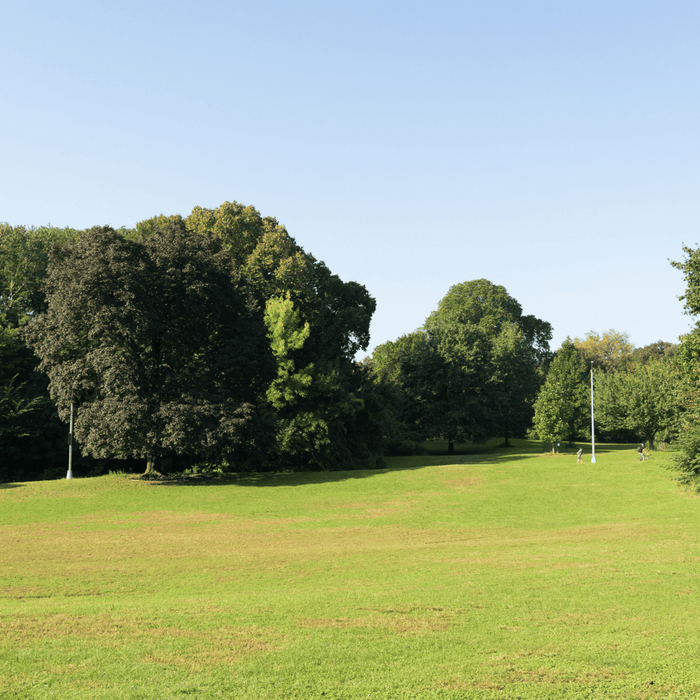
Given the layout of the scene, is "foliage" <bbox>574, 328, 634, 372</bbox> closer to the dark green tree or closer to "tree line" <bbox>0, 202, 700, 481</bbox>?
"tree line" <bbox>0, 202, 700, 481</bbox>

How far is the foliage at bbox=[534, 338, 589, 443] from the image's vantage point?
6272 centimetres

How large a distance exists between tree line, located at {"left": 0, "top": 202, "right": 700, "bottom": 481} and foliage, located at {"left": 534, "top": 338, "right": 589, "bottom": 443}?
0.75ft

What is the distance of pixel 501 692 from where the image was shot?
8164 millimetres

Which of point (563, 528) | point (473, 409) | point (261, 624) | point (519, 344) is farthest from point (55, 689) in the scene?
point (519, 344)

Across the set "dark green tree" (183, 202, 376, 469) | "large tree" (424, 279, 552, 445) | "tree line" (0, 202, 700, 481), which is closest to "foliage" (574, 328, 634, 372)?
"large tree" (424, 279, 552, 445)

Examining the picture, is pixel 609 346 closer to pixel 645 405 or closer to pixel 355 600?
pixel 645 405

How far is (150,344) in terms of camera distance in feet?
137

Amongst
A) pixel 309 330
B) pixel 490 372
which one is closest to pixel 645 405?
pixel 490 372

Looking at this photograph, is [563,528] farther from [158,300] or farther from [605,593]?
[158,300]

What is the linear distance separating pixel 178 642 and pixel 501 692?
5185 mm

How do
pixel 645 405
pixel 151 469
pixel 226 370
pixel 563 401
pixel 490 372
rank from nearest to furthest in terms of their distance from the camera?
pixel 226 370 < pixel 151 469 < pixel 645 405 < pixel 563 401 < pixel 490 372

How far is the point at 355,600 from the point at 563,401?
2112 inches

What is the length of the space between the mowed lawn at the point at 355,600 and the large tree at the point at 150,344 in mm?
6347

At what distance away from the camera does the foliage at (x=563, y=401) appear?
206 ft
